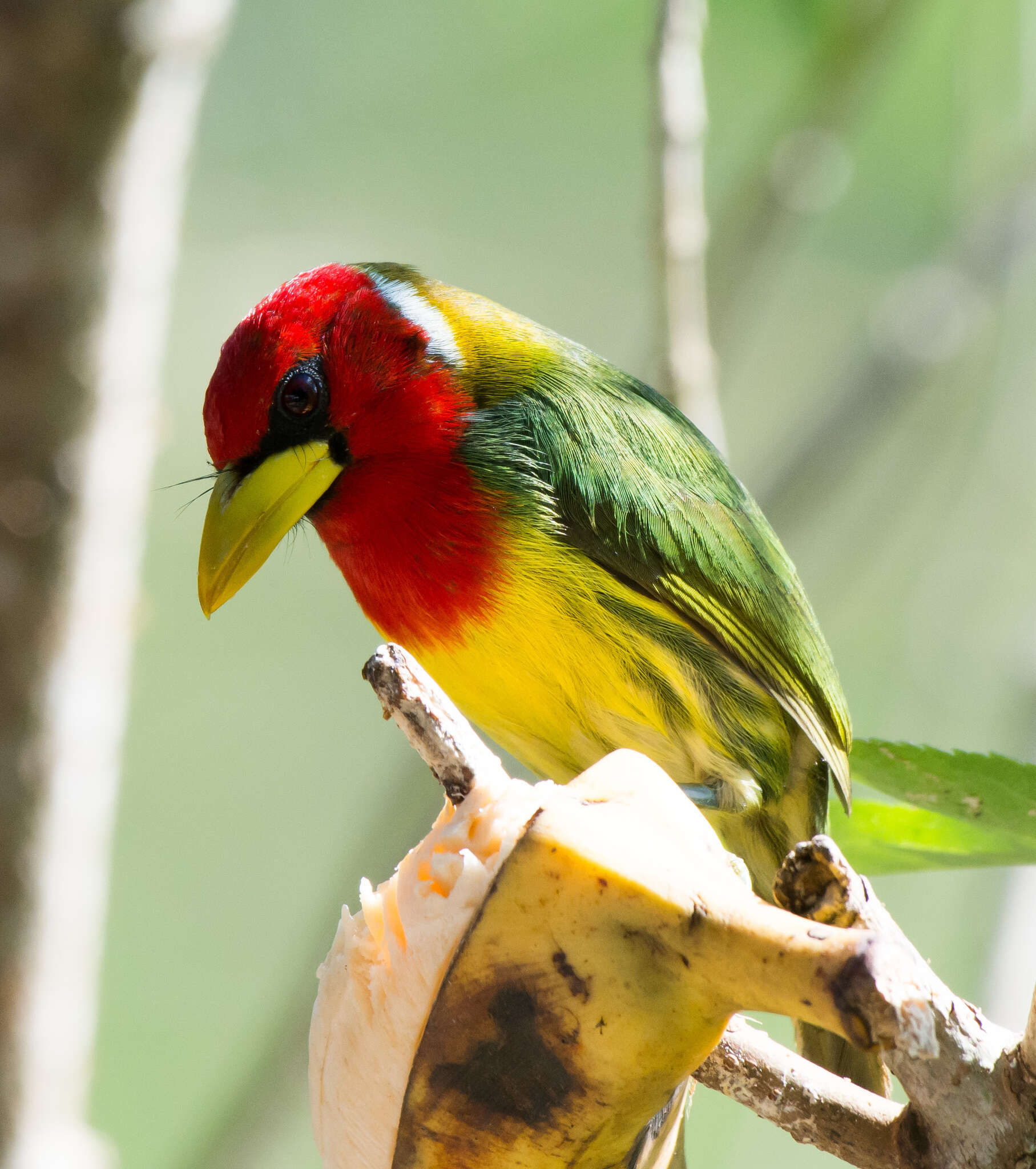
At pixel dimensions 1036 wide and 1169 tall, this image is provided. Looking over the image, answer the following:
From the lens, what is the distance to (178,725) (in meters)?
2.39

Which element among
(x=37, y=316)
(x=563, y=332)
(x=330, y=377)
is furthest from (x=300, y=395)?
(x=563, y=332)

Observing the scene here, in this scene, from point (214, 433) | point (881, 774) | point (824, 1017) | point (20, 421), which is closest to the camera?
point (824, 1017)

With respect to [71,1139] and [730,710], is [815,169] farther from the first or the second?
[71,1139]

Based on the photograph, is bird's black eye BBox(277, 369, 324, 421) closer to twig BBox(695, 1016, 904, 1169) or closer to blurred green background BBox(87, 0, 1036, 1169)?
twig BBox(695, 1016, 904, 1169)

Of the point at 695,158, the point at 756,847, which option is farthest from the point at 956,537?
the point at 756,847

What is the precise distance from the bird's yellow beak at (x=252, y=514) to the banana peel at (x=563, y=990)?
1.39 feet

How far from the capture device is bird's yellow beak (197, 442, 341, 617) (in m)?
0.78

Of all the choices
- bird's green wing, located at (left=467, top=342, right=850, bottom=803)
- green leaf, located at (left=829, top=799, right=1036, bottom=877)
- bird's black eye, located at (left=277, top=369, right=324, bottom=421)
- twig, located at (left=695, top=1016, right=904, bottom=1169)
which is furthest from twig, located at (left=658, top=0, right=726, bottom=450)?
twig, located at (left=695, top=1016, right=904, bottom=1169)

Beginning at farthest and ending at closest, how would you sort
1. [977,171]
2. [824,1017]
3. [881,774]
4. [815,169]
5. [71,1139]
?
1. [977,171]
2. [815,169]
3. [71,1139]
4. [881,774]
5. [824,1017]

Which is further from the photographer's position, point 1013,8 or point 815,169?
point 1013,8

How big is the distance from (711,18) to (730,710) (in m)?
2.04

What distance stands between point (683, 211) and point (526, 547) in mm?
503

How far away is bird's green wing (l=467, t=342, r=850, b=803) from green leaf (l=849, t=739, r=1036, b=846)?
0.50 ft

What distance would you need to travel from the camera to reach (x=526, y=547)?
2.58ft
